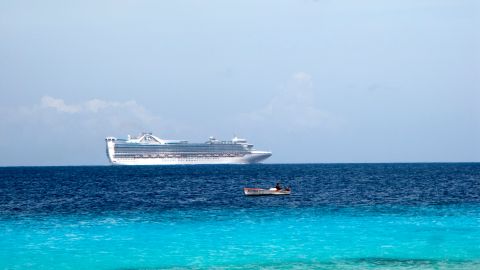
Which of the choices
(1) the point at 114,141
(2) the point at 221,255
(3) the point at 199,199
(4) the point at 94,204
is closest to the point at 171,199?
(3) the point at 199,199

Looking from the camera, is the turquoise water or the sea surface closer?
the turquoise water

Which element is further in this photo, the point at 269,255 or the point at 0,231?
the point at 0,231

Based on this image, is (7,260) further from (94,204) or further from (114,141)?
(114,141)

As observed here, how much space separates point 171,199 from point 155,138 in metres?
142

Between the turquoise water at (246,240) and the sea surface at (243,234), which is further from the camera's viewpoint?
the sea surface at (243,234)

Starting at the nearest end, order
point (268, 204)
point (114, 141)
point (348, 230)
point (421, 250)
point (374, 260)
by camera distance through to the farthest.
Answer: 1. point (374, 260)
2. point (421, 250)
3. point (348, 230)
4. point (268, 204)
5. point (114, 141)

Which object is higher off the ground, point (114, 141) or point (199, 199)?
point (114, 141)

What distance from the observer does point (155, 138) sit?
199750mm

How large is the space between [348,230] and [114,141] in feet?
544

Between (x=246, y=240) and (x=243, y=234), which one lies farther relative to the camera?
(x=243, y=234)

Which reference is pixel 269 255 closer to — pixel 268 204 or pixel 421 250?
pixel 421 250

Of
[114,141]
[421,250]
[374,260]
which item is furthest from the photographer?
[114,141]

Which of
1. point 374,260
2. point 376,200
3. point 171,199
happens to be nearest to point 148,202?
point 171,199

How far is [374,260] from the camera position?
85.3ft
